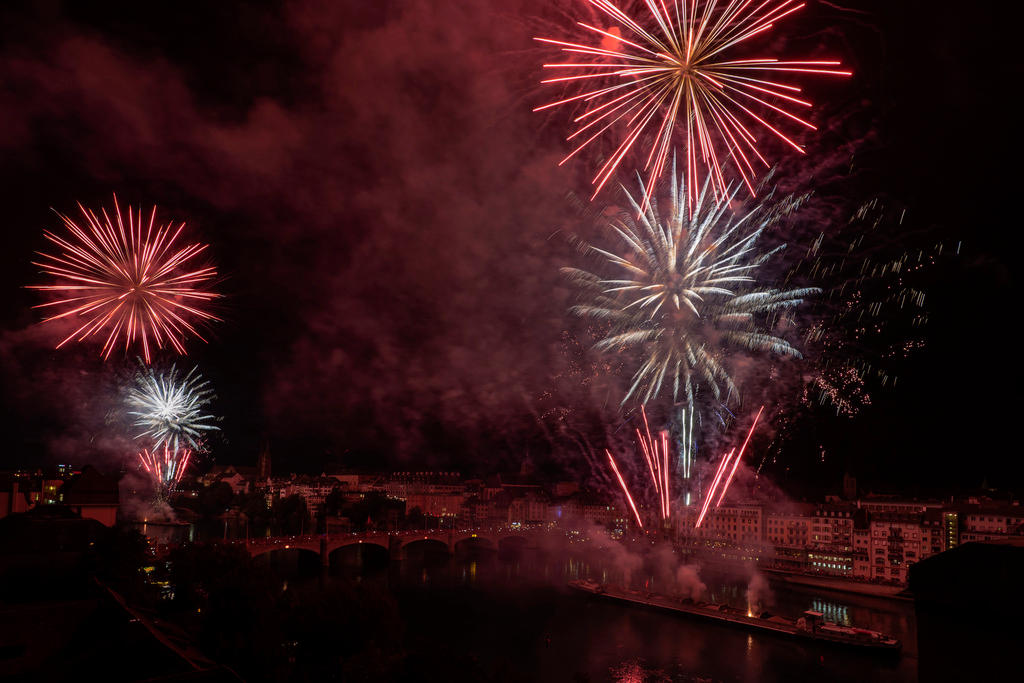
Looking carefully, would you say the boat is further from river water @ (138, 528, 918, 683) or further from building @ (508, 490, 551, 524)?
building @ (508, 490, 551, 524)

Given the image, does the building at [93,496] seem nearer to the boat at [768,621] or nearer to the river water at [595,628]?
the river water at [595,628]

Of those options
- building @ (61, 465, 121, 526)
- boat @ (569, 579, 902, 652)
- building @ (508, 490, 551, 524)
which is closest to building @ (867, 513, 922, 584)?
boat @ (569, 579, 902, 652)

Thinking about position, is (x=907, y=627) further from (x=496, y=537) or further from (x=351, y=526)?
(x=351, y=526)

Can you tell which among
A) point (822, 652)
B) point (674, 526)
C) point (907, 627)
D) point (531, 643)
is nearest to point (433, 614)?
point (531, 643)

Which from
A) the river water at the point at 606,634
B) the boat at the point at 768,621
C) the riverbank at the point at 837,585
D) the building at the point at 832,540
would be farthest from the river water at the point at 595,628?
the building at the point at 832,540

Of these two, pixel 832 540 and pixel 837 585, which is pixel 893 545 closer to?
pixel 837 585
